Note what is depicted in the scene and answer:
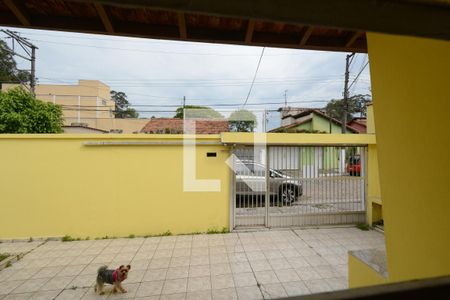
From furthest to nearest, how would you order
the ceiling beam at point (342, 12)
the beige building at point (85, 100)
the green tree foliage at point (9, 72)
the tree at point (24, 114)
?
the beige building at point (85, 100) < the green tree foliage at point (9, 72) < the tree at point (24, 114) < the ceiling beam at point (342, 12)

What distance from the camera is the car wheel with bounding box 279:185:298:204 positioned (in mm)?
5992

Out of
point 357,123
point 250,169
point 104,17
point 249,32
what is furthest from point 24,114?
point 357,123

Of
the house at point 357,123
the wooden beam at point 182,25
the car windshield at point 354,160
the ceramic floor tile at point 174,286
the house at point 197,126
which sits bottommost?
the ceramic floor tile at point 174,286

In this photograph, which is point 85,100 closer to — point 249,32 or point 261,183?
point 261,183

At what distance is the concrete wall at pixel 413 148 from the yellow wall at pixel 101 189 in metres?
4.22

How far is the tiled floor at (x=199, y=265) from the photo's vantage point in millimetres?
3443

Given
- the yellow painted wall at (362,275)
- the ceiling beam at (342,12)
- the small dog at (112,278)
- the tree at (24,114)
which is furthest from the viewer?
the tree at (24,114)

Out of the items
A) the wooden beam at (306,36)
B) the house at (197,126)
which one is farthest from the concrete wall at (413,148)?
the house at (197,126)

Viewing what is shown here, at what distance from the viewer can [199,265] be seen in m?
4.16

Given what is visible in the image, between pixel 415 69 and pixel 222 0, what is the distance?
4.31ft

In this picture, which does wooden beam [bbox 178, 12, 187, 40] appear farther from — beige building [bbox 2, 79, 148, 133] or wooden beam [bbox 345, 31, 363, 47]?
beige building [bbox 2, 79, 148, 133]

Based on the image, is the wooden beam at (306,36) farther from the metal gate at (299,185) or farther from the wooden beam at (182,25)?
the metal gate at (299,185)

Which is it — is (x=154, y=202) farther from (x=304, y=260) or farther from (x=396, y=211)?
(x=396, y=211)

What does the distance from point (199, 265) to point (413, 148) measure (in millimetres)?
3657
